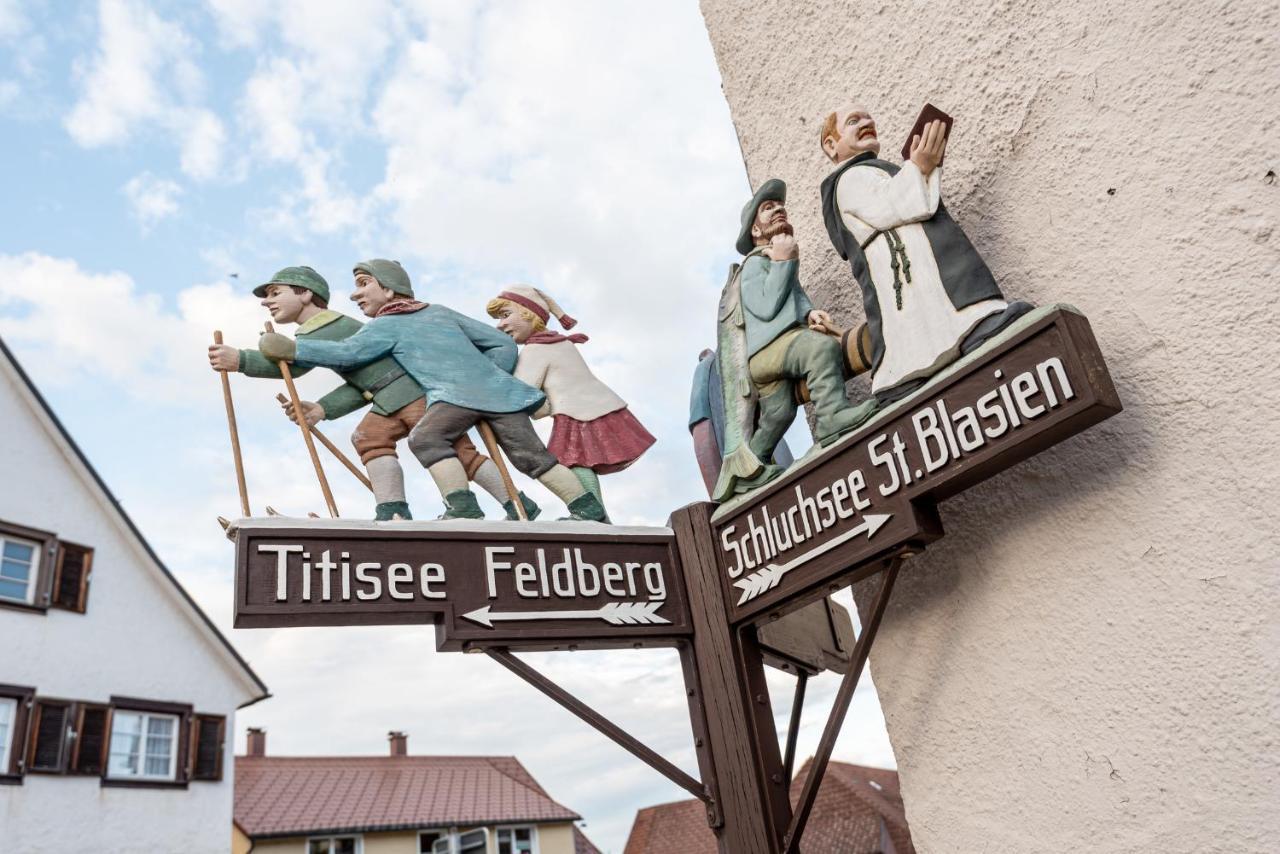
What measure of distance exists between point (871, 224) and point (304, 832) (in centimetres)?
1651

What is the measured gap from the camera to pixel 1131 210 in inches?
107

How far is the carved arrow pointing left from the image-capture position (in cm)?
294

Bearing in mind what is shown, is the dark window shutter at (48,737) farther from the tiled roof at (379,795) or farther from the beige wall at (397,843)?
the beige wall at (397,843)

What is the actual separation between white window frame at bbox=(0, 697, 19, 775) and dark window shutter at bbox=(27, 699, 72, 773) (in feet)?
0.58

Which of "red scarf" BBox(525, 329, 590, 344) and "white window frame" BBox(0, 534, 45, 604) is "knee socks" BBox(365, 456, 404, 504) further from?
"white window frame" BBox(0, 534, 45, 604)

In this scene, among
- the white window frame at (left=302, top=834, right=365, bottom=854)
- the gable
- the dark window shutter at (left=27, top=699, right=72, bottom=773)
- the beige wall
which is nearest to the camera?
the dark window shutter at (left=27, top=699, right=72, bottom=773)

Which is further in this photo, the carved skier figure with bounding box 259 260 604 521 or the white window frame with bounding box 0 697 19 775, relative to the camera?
the white window frame with bounding box 0 697 19 775

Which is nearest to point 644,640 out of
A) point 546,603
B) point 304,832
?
point 546,603

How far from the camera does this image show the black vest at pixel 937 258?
8.93 ft

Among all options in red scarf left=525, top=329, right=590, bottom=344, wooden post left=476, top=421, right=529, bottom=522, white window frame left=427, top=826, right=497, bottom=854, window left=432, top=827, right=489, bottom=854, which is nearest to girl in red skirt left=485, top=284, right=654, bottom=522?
red scarf left=525, top=329, right=590, bottom=344

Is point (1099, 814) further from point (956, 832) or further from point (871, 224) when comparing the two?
point (871, 224)

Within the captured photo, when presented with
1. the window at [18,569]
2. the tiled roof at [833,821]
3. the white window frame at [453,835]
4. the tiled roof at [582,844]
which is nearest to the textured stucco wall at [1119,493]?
the window at [18,569]

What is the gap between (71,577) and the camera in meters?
11.3

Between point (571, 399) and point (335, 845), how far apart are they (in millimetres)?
15929
